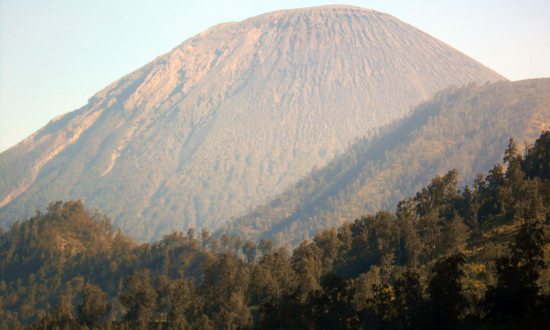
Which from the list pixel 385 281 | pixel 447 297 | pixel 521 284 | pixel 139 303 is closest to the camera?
pixel 521 284

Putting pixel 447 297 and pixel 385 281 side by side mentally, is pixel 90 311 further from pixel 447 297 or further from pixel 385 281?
pixel 447 297

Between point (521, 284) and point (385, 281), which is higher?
point (521, 284)

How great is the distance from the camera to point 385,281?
102250mm

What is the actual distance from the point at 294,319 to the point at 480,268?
26203 mm

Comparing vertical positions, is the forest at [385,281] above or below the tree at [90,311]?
below

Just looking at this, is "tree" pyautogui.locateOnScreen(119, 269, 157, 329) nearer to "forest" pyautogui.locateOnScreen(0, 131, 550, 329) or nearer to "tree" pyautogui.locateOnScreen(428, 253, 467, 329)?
"forest" pyautogui.locateOnScreen(0, 131, 550, 329)

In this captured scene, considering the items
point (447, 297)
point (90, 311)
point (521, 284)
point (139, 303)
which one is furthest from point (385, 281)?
point (90, 311)

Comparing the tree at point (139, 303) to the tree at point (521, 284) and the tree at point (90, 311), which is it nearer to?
the tree at point (90, 311)

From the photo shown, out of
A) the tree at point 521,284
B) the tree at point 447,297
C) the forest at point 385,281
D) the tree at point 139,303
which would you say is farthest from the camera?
the tree at point 139,303

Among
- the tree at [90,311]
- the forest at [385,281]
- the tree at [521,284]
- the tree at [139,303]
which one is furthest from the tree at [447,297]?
the tree at [90,311]

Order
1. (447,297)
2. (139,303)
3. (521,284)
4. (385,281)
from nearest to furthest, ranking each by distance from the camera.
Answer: (521,284) → (447,297) → (385,281) → (139,303)

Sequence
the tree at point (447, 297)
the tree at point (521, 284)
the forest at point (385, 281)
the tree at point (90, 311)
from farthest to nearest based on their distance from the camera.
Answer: the tree at point (90, 311), the forest at point (385, 281), the tree at point (447, 297), the tree at point (521, 284)

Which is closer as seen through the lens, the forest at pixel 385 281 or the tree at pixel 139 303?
the forest at pixel 385 281

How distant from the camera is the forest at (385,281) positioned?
236 ft
